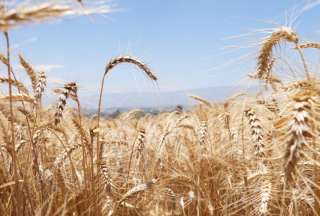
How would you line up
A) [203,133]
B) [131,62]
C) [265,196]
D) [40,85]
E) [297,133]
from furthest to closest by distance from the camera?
[203,133]
[40,85]
[131,62]
[265,196]
[297,133]

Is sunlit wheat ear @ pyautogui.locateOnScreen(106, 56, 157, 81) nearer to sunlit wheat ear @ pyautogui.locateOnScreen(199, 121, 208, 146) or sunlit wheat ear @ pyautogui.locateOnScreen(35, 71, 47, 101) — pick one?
sunlit wheat ear @ pyautogui.locateOnScreen(35, 71, 47, 101)

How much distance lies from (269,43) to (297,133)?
1.33 m

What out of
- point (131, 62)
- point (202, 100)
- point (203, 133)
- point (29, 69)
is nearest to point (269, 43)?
point (131, 62)

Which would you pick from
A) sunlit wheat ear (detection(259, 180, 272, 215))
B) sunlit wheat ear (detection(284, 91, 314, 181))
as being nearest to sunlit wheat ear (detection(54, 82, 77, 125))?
sunlit wheat ear (detection(259, 180, 272, 215))

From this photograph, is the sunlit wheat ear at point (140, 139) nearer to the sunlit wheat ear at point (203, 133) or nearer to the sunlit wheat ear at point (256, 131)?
the sunlit wheat ear at point (203, 133)

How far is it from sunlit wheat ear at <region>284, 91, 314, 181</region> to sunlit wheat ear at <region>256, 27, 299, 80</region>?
1.07 meters

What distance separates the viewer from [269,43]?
278 cm

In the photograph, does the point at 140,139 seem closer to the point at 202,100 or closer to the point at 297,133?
the point at 202,100

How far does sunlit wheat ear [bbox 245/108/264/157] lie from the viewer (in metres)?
2.49

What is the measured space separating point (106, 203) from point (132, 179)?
1.76 ft

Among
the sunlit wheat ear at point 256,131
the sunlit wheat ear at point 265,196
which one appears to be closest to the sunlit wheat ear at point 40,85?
the sunlit wheat ear at point 256,131

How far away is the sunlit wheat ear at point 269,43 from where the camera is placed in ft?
8.75

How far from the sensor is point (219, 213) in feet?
Answer: 10.6

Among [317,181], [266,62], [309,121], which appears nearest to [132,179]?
[266,62]
